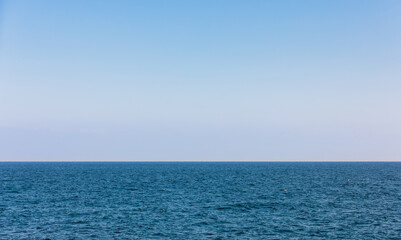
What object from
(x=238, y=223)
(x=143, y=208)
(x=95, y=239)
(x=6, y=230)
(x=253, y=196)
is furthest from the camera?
(x=253, y=196)

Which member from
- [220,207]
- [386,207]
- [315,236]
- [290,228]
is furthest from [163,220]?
[386,207]

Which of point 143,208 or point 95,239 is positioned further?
point 143,208

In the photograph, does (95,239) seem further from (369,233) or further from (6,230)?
(369,233)

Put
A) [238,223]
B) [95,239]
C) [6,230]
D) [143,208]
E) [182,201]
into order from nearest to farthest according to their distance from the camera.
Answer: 1. [95,239]
2. [6,230]
3. [238,223]
4. [143,208]
5. [182,201]

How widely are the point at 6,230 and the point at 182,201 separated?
105 ft

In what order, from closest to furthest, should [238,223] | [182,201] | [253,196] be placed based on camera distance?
[238,223] < [182,201] < [253,196]

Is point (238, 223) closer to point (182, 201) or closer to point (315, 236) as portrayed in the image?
point (315, 236)

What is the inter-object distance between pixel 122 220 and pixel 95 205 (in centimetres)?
1451

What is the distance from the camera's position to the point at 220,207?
59.6 m

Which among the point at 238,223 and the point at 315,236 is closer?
the point at 315,236

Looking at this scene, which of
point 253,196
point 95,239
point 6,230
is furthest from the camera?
point 253,196

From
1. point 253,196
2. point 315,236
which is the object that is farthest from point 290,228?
point 253,196

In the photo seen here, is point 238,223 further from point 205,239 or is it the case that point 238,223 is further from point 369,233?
point 369,233

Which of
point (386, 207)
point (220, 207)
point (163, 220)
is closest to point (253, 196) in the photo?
point (220, 207)
